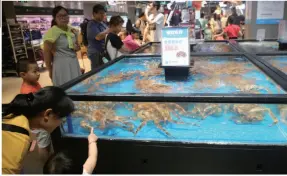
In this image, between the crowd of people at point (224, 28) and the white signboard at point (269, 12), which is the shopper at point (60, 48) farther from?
the crowd of people at point (224, 28)

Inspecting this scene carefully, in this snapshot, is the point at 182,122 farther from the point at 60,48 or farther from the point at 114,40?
the point at 114,40

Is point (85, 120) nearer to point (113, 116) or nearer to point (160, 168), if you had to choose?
point (113, 116)

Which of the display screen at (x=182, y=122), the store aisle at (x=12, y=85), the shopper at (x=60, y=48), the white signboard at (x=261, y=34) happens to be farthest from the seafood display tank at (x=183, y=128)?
the store aisle at (x=12, y=85)

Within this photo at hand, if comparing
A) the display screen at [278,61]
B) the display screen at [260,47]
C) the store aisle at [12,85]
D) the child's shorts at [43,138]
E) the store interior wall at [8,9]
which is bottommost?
the store aisle at [12,85]

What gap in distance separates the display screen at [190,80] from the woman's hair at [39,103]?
23 cm

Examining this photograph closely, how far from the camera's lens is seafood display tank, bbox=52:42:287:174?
1384mm

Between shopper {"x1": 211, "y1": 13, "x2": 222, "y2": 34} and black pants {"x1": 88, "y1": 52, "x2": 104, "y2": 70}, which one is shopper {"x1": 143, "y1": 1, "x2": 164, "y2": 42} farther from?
black pants {"x1": 88, "y1": 52, "x2": 104, "y2": 70}

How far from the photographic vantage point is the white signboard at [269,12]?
464 centimetres

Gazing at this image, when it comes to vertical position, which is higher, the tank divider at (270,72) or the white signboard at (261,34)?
the white signboard at (261,34)

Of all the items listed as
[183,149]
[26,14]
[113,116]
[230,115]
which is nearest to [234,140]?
[230,115]

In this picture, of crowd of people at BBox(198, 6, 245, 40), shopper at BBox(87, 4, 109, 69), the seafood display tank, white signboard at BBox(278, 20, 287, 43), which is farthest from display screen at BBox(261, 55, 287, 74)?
crowd of people at BBox(198, 6, 245, 40)

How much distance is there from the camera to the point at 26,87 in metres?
2.35

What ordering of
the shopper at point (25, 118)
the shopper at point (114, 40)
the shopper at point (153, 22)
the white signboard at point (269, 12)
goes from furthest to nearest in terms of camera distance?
the shopper at point (153, 22) → the white signboard at point (269, 12) → the shopper at point (114, 40) → the shopper at point (25, 118)

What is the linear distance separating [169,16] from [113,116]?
317 inches
